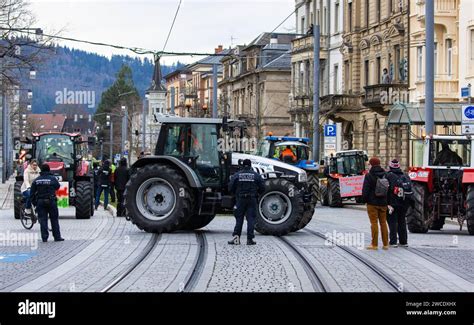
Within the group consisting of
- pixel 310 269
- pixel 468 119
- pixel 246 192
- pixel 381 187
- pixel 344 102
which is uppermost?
pixel 344 102

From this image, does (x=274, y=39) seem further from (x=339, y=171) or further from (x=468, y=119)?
(x=468, y=119)

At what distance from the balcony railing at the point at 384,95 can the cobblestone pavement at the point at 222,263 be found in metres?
26.2

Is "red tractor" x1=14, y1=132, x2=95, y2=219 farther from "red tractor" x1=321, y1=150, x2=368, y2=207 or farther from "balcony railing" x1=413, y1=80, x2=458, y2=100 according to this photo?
"balcony railing" x1=413, y1=80, x2=458, y2=100

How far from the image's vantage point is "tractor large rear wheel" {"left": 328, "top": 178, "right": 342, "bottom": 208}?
4456 cm

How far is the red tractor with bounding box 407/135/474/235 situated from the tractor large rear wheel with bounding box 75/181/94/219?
9807 mm

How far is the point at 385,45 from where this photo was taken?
191 feet

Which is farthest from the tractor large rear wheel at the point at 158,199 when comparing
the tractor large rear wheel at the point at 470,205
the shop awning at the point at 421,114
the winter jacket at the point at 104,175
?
the shop awning at the point at 421,114

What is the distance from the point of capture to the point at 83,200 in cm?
3278

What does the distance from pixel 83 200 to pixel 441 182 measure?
34.8 feet

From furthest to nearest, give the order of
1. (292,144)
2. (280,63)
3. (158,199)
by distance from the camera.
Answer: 1. (280,63)
2. (292,144)
3. (158,199)

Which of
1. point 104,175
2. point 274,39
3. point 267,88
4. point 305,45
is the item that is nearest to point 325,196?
point 104,175

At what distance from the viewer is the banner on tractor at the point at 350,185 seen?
4251 centimetres

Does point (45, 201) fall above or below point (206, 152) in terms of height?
below

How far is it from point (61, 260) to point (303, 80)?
54511mm
